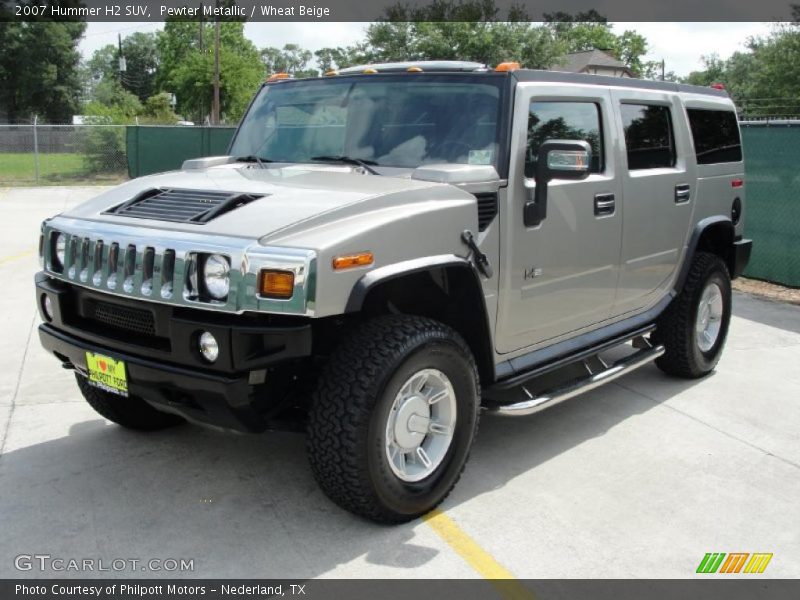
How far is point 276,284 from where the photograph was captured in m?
3.06

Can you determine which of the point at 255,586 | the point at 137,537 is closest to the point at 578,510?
the point at 255,586

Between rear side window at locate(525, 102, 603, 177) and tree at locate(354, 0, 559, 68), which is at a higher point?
tree at locate(354, 0, 559, 68)

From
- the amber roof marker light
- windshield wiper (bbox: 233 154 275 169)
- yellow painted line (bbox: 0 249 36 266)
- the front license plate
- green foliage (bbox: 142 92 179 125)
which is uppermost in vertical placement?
green foliage (bbox: 142 92 179 125)

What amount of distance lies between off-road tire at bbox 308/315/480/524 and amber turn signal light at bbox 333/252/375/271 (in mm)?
345

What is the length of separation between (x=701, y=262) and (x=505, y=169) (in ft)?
7.93

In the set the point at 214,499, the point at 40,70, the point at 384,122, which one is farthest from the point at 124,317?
the point at 40,70

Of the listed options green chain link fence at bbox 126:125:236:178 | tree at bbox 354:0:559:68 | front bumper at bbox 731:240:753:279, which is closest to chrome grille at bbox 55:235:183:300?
front bumper at bbox 731:240:753:279

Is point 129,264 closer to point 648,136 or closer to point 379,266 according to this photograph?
point 379,266

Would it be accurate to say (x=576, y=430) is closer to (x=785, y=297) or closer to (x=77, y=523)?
(x=77, y=523)

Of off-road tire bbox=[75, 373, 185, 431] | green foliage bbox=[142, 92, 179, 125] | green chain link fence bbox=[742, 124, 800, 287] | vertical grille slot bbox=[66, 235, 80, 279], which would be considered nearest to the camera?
vertical grille slot bbox=[66, 235, 80, 279]

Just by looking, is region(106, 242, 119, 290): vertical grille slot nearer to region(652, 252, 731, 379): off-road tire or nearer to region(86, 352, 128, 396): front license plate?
region(86, 352, 128, 396): front license plate

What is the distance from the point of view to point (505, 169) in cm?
393

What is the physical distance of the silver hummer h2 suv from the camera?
3.20 meters

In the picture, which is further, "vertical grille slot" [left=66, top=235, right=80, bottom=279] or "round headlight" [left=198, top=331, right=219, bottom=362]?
"vertical grille slot" [left=66, top=235, right=80, bottom=279]
